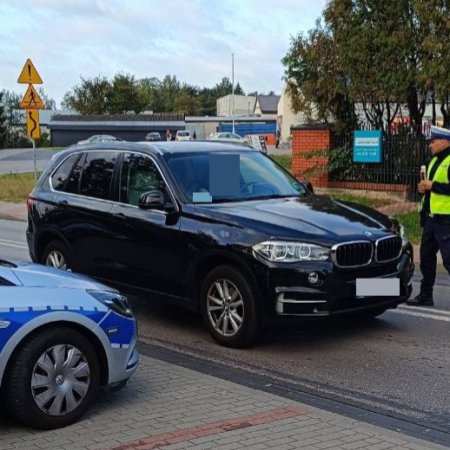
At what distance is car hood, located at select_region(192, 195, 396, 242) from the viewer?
6039 millimetres

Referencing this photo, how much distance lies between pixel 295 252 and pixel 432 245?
2602mm

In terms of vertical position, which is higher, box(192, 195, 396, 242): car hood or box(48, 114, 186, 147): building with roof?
box(48, 114, 186, 147): building with roof

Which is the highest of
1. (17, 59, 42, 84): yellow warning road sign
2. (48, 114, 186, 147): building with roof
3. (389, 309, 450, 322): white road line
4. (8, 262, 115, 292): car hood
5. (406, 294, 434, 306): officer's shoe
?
(48, 114, 186, 147): building with roof

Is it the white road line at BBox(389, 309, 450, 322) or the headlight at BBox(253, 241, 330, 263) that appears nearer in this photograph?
the headlight at BBox(253, 241, 330, 263)

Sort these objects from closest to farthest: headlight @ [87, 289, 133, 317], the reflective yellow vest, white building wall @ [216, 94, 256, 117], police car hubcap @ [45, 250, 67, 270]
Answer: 1. headlight @ [87, 289, 133, 317]
2. the reflective yellow vest
3. police car hubcap @ [45, 250, 67, 270]
4. white building wall @ [216, 94, 256, 117]

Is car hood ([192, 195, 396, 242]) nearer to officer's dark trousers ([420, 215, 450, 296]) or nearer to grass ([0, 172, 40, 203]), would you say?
officer's dark trousers ([420, 215, 450, 296])

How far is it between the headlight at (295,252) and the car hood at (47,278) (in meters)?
1.58

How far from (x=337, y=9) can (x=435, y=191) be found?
10343 mm

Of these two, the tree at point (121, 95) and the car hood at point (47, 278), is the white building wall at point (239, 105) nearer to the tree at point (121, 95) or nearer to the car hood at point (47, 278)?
the tree at point (121, 95)

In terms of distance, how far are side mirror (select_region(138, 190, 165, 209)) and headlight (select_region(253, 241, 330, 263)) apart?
1.27m

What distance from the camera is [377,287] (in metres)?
6.19

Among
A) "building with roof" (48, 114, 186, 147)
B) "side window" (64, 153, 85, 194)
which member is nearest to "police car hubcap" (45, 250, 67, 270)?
"side window" (64, 153, 85, 194)

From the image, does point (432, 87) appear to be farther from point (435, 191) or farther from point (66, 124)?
point (66, 124)

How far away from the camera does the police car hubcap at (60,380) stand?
440 centimetres
